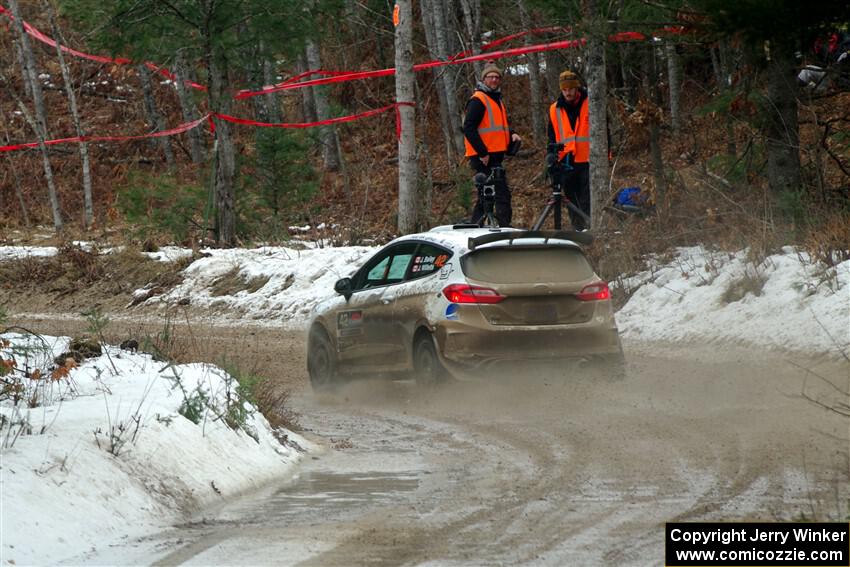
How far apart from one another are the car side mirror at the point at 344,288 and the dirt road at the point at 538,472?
3.43ft

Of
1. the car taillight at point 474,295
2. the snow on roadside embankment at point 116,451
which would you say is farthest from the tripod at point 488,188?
the snow on roadside embankment at point 116,451

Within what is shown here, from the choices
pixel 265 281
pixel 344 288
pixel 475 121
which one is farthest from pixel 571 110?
pixel 344 288

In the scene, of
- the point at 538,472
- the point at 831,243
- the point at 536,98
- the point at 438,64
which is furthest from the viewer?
the point at 536,98

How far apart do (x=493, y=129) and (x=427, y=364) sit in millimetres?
6652

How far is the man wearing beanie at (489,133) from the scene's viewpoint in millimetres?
16672

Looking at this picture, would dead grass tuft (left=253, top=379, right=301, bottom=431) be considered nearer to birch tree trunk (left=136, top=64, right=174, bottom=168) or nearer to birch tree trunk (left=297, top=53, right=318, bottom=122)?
birch tree trunk (left=297, top=53, right=318, bottom=122)

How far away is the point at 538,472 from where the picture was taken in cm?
743

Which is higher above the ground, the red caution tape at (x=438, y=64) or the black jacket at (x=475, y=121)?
the red caution tape at (x=438, y=64)

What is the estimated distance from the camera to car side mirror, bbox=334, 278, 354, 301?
40.3ft

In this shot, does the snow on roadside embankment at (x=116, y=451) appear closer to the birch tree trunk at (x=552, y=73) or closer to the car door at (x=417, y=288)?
the car door at (x=417, y=288)

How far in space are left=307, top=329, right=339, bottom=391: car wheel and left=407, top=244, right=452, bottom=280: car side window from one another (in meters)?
1.42

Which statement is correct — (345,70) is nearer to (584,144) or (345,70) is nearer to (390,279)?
(584,144)

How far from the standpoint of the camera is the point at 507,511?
634 centimetres

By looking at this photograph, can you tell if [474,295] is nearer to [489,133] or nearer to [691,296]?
[691,296]
